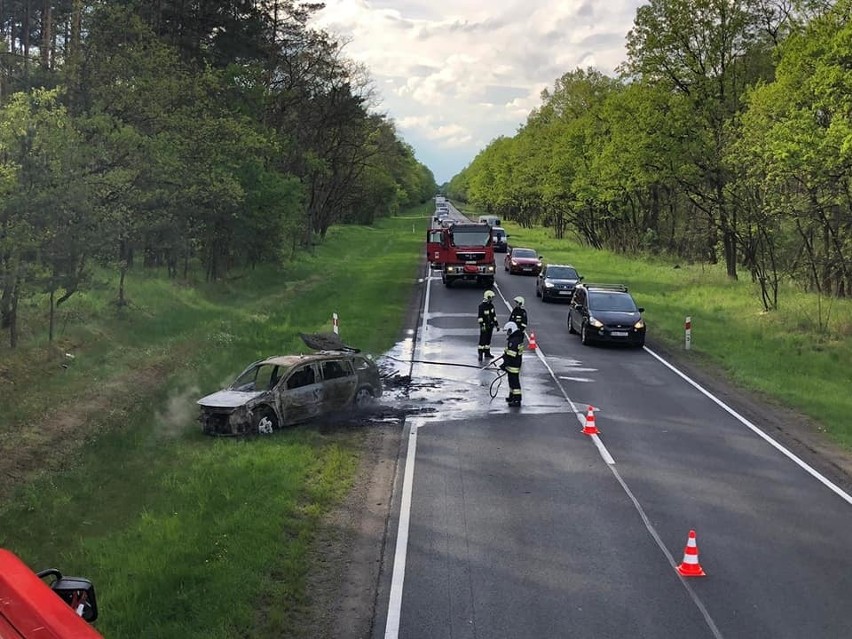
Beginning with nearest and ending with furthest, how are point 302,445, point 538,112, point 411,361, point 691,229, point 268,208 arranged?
point 302,445
point 411,361
point 268,208
point 691,229
point 538,112

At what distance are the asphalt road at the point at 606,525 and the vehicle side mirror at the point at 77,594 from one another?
303cm

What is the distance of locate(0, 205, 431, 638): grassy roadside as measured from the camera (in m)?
7.62

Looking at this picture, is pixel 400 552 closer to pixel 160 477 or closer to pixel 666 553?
pixel 666 553

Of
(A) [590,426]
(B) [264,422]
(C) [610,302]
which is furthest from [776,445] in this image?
(C) [610,302]

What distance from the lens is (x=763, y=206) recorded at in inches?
1053

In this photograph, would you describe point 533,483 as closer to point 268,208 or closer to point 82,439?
point 82,439

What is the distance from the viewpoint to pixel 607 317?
72.6ft

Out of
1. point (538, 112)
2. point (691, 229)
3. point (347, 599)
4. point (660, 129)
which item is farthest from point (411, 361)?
point (538, 112)

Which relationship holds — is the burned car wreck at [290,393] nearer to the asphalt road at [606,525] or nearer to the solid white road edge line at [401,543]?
the asphalt road at [606,525]

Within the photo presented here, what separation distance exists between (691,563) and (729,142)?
1131 inches

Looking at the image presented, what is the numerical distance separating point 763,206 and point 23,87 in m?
25.6

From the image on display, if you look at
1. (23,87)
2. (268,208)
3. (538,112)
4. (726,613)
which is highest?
(538,112)

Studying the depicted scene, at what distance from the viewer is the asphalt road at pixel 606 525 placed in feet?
23.7

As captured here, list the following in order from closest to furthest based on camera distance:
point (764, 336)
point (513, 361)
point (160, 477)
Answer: point (160, 477) → point (513, 361) → point (764, 336)
